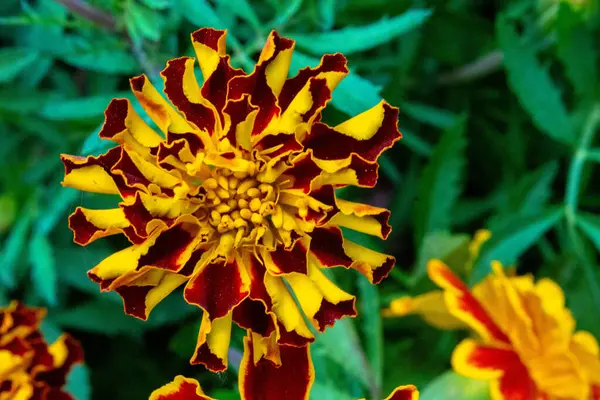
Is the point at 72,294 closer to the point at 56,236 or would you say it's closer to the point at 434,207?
the point at 56,236

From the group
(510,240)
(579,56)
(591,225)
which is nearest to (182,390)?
(510,240)

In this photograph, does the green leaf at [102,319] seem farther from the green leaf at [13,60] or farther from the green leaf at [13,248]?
the green leaf at [13,60]

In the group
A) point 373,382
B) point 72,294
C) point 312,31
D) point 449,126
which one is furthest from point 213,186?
point 72,294

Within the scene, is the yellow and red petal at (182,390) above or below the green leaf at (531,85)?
below

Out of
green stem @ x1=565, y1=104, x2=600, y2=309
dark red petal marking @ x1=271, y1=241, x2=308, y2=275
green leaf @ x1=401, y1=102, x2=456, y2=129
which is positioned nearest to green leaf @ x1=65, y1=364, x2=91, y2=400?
dark red petal marking @ x1=271, y1=241, x2=308, y2=275

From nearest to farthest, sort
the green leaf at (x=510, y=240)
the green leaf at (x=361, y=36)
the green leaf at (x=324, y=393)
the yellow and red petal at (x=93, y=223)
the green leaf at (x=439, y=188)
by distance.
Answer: the yellow and red petal at (x=93, y=223), the green leaf at (x=324, y=393), the green leaf at (x=361, y=36), the green leaf at (x=510, y=240), the green leaf at (x=439, y=188)

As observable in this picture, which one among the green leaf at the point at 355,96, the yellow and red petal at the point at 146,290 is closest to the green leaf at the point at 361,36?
the green leaf at the point at 355,96
